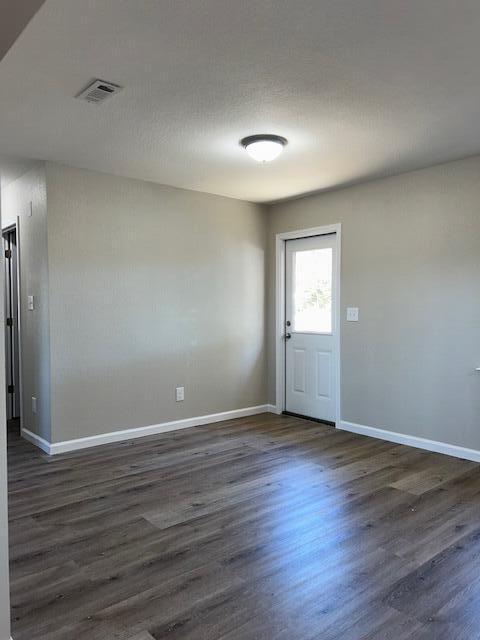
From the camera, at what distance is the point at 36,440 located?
4195 millimetres

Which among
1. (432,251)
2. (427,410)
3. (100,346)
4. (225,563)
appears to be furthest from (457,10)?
(100,346)

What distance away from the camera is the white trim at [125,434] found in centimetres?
402

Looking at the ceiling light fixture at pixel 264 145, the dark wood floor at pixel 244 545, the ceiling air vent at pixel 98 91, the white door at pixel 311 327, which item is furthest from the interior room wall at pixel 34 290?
the white door at pixel 311 327

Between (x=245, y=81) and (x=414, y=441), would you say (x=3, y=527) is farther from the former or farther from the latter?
(x=414, y=441)

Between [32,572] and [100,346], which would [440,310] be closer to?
[100,346]

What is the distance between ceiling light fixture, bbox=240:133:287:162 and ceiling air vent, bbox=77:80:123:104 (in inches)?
41.2

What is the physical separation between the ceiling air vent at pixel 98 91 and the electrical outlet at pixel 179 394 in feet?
9.39

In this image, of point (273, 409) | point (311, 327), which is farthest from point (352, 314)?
point (273, 409)

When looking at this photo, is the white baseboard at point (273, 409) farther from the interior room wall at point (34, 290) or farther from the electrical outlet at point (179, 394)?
the interior room wall at point (34, 290)

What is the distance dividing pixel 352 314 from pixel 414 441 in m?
1.31

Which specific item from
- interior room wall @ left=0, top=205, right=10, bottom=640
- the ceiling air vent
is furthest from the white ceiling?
interior room wall @ left=0, top=205, right=10, bottom=640

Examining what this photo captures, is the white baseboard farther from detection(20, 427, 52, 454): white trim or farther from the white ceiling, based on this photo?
the white ceiling

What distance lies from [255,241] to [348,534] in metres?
3.56

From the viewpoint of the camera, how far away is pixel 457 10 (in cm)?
190
